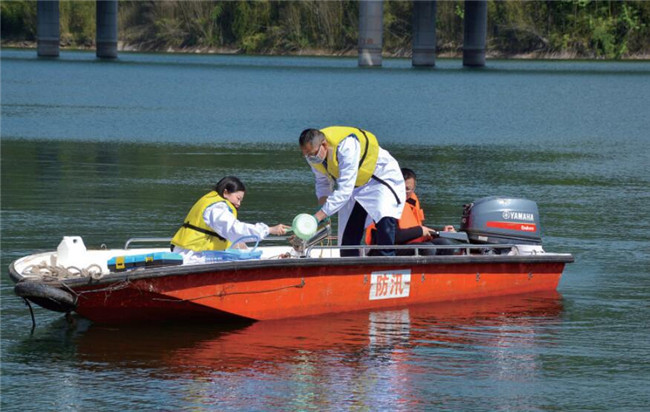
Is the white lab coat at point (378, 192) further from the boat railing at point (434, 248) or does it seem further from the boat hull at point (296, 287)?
the boat hull at point (296, 287)

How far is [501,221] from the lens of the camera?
42.1 feet

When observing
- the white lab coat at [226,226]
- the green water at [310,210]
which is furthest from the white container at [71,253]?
the white lab coat at [226,226]

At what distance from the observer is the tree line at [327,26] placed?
107m

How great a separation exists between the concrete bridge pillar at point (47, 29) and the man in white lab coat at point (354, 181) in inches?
3491

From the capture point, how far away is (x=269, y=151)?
30016 mm

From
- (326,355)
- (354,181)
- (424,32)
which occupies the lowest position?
(326,355)

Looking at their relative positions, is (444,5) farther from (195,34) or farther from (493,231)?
(493,231)

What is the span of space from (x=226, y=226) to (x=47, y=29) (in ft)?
301

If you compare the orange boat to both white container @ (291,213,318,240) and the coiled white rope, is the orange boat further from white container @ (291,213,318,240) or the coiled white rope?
white container @ (291,213,318,240)

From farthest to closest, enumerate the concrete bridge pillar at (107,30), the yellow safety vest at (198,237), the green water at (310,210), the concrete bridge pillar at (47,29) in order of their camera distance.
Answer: the concrete bridge pillar at (107,30), the concrete bridge pillar at (47,29), the yellow safety vest at (198,237), the green water at (310,210)

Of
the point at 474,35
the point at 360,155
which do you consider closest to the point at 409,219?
the point at 360,155

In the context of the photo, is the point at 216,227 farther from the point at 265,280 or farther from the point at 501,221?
the point at 501,221

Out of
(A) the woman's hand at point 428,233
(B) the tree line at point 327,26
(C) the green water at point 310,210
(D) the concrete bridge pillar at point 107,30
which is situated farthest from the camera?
(B) the tree line at point 327,26

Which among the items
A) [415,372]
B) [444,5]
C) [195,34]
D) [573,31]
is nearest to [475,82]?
[573,31]
